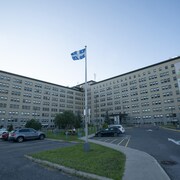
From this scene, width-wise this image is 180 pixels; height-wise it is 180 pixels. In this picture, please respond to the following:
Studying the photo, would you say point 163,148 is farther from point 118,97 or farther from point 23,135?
point 118,97

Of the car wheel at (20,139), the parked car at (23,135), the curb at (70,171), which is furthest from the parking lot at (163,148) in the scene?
the car wheel at (20,139)

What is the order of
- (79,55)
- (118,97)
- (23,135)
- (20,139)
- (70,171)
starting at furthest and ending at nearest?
(118,97) < (23,135) < (20,139) < (79,55) < (70,171)

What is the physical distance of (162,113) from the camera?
67125 millimetres

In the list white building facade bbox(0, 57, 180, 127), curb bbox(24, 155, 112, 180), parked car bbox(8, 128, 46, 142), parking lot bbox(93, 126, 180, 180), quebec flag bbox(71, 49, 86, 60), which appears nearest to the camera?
curb bbox(24, 155, 112, 180)

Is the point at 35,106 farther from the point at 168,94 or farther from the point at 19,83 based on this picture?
the point at 168,94

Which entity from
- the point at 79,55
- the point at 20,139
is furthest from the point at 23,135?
the point at 79,55

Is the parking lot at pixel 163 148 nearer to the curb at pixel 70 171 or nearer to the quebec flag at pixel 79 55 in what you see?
the curb at pixel 70 171

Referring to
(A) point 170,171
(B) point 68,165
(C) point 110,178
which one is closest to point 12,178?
(B) point 68,165

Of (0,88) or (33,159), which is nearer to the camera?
(33,159)

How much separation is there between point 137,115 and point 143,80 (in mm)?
19699

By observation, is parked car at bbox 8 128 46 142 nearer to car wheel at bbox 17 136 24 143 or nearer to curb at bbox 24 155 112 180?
car wheel at bbox 17 136 24 143

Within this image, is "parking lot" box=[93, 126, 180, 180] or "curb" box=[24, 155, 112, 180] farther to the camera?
"parking lot" box=[93, 126, 180, 180]

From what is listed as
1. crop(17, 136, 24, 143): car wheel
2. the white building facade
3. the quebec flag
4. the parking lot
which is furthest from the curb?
the white building facade

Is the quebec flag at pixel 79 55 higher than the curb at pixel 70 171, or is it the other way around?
the quebec flag at pixel 79 55
